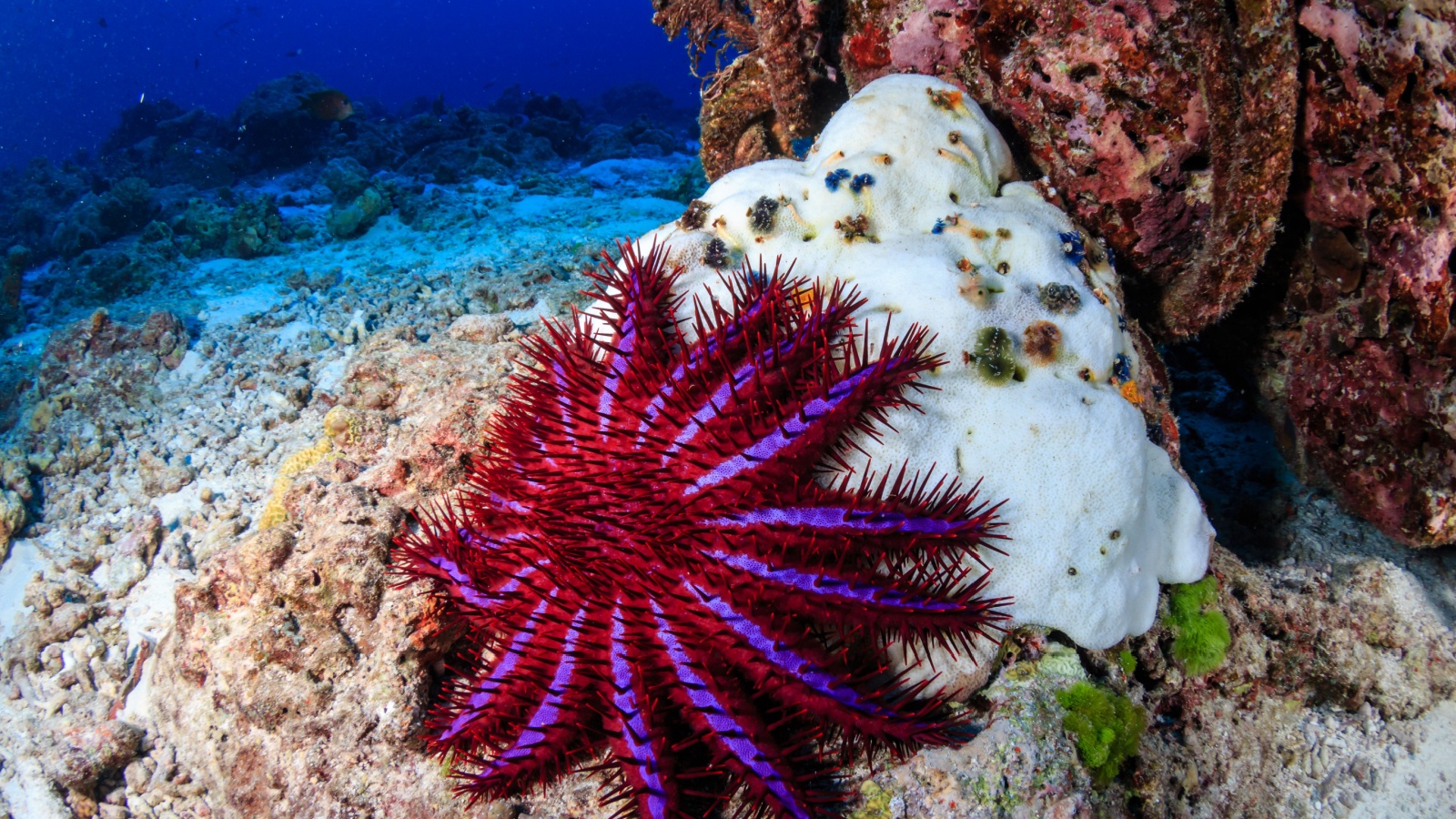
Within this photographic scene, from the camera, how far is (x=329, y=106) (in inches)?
634

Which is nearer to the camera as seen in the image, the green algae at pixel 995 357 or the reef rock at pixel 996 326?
the reef rock at pixel 996 326

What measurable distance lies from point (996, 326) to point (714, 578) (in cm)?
143

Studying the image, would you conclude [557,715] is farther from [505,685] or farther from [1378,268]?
[1378,268]

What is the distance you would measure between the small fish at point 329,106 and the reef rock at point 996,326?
16.7 m

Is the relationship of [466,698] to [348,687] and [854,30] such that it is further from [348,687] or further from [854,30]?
[854,30]

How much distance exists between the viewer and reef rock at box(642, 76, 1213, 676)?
7.97 feet

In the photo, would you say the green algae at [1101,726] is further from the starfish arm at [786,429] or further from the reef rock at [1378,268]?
the reef rock at [1378,268]

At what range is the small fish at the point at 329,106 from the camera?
1608 centimetres

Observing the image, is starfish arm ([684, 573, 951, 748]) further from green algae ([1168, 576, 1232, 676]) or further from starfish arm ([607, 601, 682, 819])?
green algae ([1168, 576, 1232, 676])

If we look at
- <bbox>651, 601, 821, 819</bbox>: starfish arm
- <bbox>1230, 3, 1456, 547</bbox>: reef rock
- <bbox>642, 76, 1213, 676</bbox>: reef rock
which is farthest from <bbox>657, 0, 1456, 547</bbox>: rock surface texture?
<bbox>651, 601, 821, 819</bbox>: starfish arm

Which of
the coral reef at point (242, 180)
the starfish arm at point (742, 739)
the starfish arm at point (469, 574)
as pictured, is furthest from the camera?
the coral reef at point (242, 180)

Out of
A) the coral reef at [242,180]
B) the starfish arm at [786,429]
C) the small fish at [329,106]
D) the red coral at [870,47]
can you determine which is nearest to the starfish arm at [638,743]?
the starfish arm at [786,429]

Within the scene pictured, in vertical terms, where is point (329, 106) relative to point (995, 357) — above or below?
above

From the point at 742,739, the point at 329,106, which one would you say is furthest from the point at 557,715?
the point at 329,106
